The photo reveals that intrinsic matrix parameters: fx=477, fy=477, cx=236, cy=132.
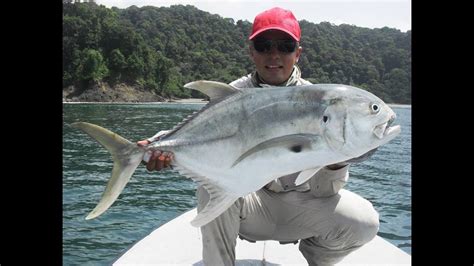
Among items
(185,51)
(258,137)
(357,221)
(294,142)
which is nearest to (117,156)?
(258,137)

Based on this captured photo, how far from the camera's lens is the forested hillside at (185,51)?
134ft

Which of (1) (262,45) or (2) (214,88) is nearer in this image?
(2) (214,88)

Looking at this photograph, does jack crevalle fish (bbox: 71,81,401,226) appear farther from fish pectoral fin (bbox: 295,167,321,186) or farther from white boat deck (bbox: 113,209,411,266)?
white boat deck (bbox: 113,209,411,266)

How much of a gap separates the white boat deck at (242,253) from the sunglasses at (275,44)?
182 cm

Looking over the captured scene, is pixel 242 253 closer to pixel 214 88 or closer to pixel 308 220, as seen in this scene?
pixel 308 220

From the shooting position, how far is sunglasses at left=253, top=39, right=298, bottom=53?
3.42 m

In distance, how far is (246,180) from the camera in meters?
2.61

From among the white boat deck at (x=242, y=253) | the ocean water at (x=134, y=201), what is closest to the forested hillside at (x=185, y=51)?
the ocean water at (x=134, y=201)

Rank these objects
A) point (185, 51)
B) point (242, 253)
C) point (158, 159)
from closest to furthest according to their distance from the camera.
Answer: point (158, 159), point (242, 253), point (185, 51)

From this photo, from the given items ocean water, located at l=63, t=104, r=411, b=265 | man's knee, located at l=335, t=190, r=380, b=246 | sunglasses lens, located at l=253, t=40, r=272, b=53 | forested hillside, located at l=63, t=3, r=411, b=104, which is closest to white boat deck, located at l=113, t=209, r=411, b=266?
ocean water, located at l=63, t=104, r=411, b=265

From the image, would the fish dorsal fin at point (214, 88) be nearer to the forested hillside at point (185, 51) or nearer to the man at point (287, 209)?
the man at point (287, 209)

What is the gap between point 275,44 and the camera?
342 centimetres

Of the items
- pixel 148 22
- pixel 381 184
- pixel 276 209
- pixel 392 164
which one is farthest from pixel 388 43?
pixel 148 22

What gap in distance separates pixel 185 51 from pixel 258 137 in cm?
10338
